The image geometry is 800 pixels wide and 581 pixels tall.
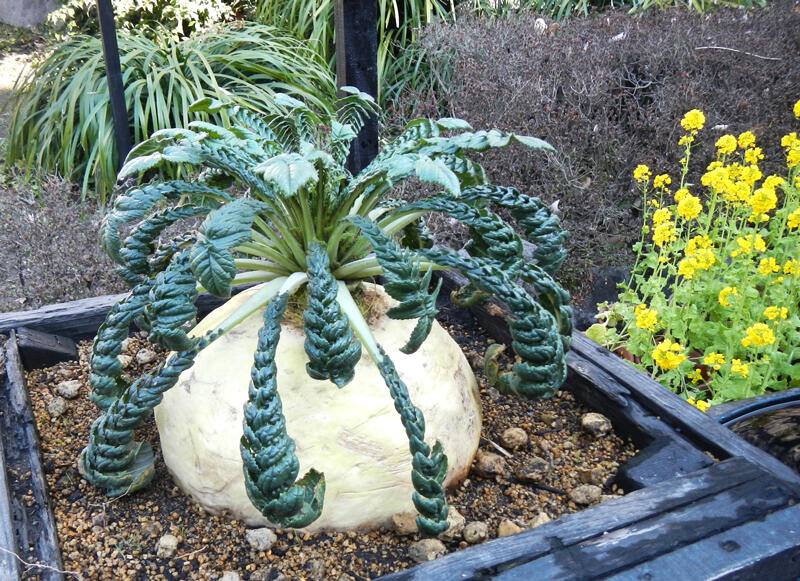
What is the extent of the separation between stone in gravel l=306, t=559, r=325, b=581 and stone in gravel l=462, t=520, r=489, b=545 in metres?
0.28

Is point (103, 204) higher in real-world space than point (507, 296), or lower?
lower

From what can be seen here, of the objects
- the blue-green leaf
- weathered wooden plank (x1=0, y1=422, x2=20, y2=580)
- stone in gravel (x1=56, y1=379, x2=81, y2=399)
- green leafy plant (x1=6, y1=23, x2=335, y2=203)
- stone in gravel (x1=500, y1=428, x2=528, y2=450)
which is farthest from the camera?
green leafy plant (x1=6, y1=23, x2=335, y2=203)

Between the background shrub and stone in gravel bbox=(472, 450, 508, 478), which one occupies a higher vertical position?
the background shrub

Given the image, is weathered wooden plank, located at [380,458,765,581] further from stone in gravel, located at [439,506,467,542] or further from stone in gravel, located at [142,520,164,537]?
stone in gravel, located at [142,520,164,537]

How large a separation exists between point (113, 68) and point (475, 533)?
2793mm

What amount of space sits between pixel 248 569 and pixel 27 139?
4.85 metres

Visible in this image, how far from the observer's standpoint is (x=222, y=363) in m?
1.41

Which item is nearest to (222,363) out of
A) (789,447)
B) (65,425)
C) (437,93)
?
(65,425)

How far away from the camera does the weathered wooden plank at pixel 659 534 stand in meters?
1.08

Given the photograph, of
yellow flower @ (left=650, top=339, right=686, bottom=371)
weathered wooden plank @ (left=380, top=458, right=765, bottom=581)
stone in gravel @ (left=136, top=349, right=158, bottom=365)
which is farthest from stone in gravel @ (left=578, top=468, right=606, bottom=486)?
stone in gravel @ (left=136, top=349, right=158, bottom=365)

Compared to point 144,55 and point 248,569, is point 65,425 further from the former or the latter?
point 144,55

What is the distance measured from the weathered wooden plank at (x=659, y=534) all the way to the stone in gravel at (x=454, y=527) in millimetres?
286

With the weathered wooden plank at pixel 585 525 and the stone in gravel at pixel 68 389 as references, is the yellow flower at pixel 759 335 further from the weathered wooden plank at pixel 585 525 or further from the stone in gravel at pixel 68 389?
the stone in gravel at pixel 68 389

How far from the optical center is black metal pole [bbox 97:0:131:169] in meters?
3.05
